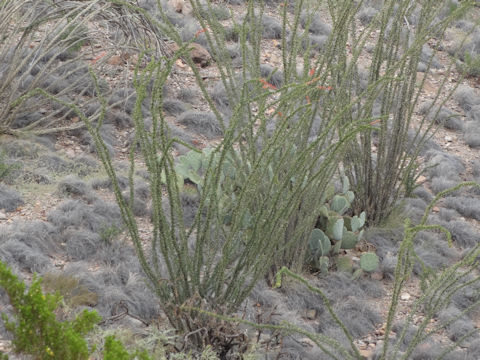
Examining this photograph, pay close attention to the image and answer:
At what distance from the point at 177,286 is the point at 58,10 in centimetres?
296

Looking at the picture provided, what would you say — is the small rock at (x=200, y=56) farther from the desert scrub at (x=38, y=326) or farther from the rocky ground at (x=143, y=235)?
the desert scrub at (x=38, y=326)

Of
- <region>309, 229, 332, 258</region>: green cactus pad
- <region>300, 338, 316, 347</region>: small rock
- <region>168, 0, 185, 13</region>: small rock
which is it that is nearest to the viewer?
<region>300, 338, 316, 347</region>: small rock

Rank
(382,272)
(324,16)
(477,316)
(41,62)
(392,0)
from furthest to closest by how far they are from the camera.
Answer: (324,16), (41,62), (382,272), (477,316), (392,0)

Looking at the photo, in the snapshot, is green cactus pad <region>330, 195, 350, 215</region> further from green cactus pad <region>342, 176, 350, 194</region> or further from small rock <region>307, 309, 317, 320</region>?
small rock <region>307, 309, 317, 320</region>

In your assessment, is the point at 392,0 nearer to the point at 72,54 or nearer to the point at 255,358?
the point at 255,358

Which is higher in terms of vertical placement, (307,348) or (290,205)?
(290,205)

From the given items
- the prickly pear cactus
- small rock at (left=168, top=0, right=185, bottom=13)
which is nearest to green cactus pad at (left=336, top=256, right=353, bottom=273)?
the prickly pear cactus

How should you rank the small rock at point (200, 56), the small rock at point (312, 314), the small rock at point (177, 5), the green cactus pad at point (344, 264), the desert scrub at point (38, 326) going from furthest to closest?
the small rock at point (177, 5) < the small rock at point (200, 56) < the green cactus pad at point (344, 264) < the small rock at point (312, 314) < the desert scrub at point (38, 326)

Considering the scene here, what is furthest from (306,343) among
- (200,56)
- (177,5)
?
(177,5)

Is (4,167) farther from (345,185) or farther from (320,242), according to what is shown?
(345,185)

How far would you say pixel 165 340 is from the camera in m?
2.66

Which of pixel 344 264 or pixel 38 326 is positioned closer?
pixel 38 326

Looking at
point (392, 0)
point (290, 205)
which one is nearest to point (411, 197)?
point (392, 0)

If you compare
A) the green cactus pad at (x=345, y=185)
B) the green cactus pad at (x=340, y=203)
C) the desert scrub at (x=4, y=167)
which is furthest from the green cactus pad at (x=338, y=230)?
the desert scrub at (x=4, y=167)
